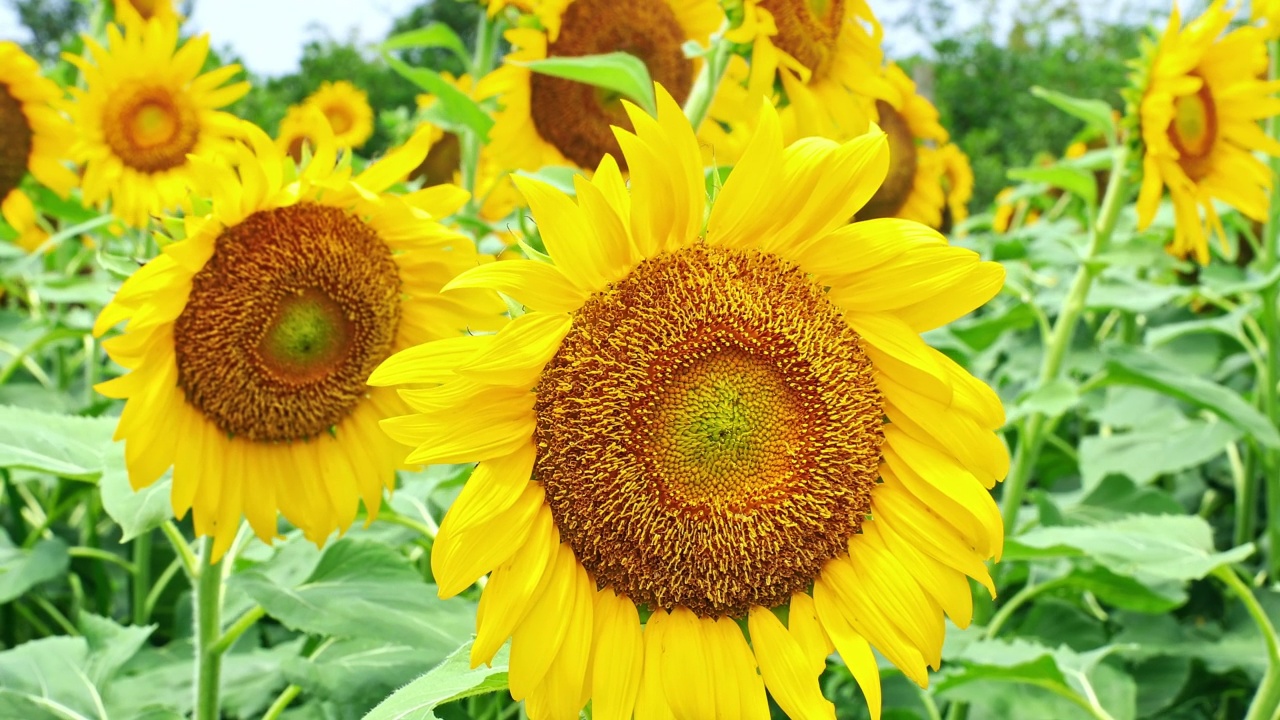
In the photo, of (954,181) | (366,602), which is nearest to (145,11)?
(366,602)

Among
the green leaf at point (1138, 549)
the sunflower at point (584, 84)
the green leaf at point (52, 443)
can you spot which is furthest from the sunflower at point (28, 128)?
the green leaf at point (1138, 549)

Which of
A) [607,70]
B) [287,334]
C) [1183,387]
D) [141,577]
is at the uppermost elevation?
[607,70]

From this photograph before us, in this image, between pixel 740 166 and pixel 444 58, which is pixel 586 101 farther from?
pixel 444 58

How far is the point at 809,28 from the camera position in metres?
2.04

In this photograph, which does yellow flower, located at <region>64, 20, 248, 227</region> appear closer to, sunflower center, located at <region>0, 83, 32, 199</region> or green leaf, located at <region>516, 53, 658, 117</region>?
sunflower center, located at <region>0, 83, 32, 199</region>

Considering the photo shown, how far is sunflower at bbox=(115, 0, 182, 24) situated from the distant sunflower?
2.34 m

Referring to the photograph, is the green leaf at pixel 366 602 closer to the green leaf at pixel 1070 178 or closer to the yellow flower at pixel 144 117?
the green leaf at pixel 1070 178

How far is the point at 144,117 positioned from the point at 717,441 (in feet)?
9.24

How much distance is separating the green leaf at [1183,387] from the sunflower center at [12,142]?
123 inches

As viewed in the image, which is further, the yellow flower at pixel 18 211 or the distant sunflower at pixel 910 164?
the distant sunflower at pixel 910 164

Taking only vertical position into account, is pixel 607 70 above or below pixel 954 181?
above

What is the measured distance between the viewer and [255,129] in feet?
5.21

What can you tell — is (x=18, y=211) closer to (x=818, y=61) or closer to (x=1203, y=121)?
(x=818, y=61)

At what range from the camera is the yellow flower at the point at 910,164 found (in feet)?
11.8
